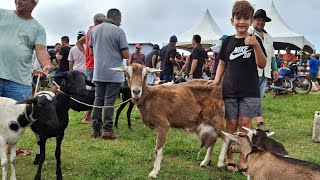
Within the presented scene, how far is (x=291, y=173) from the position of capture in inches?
146

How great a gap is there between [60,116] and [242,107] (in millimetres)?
2303

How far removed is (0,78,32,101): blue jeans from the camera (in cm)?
478

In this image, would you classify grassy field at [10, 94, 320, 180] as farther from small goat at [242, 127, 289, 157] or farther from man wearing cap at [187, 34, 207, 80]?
man wearing cap at [187, 34, 207, 80]

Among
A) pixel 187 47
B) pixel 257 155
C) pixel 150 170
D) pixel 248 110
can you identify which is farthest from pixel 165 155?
pixel 187 47

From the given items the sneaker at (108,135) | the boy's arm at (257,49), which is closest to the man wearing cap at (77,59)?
the sneaker at (108,135)

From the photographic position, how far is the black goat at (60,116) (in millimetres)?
4863

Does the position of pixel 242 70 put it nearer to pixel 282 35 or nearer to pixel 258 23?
pixel 258 23

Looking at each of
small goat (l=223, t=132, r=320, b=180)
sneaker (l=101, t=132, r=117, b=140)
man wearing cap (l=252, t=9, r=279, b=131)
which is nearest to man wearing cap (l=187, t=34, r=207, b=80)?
man wearing cap (l=252, t=9, r=279, b=131)

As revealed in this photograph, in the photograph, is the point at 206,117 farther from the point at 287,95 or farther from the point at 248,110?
the point at 287,95

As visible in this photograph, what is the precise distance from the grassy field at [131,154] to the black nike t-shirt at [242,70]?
1129 mm

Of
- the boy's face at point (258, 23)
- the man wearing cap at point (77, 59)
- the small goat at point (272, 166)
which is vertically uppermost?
the boy's face at point (258, 23)

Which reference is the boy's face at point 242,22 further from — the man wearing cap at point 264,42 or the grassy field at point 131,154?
the grassy field at point 131,154

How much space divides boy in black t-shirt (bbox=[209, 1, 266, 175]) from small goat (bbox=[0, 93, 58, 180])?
222 cm

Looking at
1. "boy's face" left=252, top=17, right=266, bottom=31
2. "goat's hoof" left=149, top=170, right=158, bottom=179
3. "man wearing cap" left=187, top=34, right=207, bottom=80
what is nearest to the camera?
"goat's hoof" left=149, top=170, right=158, bottom=179
